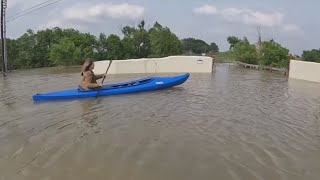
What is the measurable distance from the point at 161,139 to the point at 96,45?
3477 cm

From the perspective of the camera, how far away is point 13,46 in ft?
144

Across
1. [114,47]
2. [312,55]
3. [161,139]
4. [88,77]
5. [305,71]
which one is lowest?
[312,55]

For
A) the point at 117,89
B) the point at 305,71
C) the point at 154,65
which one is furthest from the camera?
the point at 154,65

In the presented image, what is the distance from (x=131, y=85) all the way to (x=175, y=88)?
1.91 m

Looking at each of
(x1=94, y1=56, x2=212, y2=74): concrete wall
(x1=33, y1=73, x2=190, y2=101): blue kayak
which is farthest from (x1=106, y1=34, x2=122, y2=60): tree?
(x1=33, y1=73, x2=190, y2=101): blue kayak

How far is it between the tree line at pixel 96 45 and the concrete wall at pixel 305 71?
21.5 meters

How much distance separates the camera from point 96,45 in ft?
133

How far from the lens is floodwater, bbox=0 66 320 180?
17.1 feet

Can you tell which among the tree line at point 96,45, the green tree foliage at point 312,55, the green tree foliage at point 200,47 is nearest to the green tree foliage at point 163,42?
the tree line at point 96,45

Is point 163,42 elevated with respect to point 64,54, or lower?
elevated

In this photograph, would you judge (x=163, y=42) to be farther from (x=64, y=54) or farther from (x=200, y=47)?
(x=200, y=47)

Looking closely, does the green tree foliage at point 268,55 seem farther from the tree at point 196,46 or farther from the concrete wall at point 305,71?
the tree at point 196,46

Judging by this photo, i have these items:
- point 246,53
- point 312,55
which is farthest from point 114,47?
point 312,55

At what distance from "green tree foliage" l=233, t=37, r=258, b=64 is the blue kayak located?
18.9m
